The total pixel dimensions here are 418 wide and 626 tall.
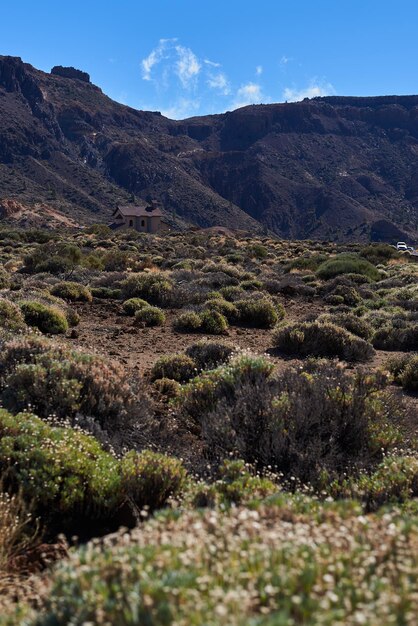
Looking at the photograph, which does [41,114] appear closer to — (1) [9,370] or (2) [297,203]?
(2) [297,203]

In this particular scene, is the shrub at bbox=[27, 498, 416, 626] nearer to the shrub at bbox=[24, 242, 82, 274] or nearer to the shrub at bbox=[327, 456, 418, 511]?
the shrub at bbox=[327, 456, 418, 511]

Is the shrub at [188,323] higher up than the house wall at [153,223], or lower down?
lower down

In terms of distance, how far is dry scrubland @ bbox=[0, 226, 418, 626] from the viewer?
2035mm

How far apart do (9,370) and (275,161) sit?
138306mm

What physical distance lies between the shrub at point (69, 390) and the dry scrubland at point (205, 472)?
0.02 meters

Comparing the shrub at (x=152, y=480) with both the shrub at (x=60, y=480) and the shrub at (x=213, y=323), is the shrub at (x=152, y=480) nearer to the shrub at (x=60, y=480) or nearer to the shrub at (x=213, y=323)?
the shrub at (x=60, y=480)

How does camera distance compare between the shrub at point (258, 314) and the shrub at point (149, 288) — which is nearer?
the shrub at point (258, 314)

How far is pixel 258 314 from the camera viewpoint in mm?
14664

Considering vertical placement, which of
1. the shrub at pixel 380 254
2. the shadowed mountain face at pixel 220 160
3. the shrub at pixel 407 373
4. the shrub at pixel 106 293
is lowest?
the shrub at pixel 407 373

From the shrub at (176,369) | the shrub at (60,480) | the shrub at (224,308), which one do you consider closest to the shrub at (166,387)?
the shrub at (176,369)

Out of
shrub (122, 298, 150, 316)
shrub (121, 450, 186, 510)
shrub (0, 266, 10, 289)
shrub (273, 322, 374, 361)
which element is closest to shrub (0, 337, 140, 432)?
shrub (121, 450, 186, 510)

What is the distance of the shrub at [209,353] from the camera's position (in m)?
9.43

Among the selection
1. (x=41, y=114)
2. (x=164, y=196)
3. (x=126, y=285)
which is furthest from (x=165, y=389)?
(x=41, y=114)

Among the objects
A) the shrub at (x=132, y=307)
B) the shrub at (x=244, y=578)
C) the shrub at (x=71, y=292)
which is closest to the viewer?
the shrub at (x=244, y=578)
